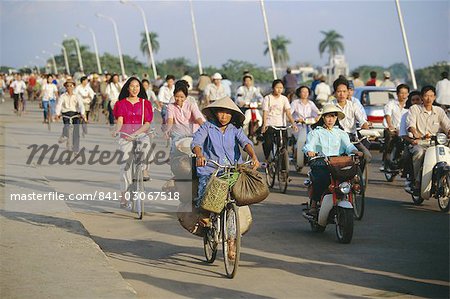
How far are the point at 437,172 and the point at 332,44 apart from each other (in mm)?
134580

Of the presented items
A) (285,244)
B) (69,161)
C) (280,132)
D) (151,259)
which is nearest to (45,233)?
(151,259)

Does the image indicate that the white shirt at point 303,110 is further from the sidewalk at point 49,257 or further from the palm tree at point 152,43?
the palm tree at point 152,43

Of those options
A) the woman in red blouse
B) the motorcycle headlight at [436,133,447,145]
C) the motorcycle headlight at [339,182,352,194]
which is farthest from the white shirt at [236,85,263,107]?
the motorcycle headlight at [339,182,352,194]

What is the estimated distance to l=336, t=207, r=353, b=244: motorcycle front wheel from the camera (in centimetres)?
1029

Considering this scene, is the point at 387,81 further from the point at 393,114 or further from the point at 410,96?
the point at 410,96

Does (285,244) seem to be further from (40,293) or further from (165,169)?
(165,169)

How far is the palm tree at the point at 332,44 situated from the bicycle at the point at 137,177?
13340 centimetres

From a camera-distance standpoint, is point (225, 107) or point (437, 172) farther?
point (437, 172)

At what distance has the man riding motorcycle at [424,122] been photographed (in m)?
13.6

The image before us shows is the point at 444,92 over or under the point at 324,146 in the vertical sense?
under

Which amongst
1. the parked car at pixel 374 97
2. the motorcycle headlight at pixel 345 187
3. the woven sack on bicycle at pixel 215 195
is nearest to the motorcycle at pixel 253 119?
the parked car at pixel 374 97

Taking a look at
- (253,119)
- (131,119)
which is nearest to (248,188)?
(131,119)

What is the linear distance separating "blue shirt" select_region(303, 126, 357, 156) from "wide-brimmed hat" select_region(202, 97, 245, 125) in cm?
195

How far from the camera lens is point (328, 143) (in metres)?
11.3
